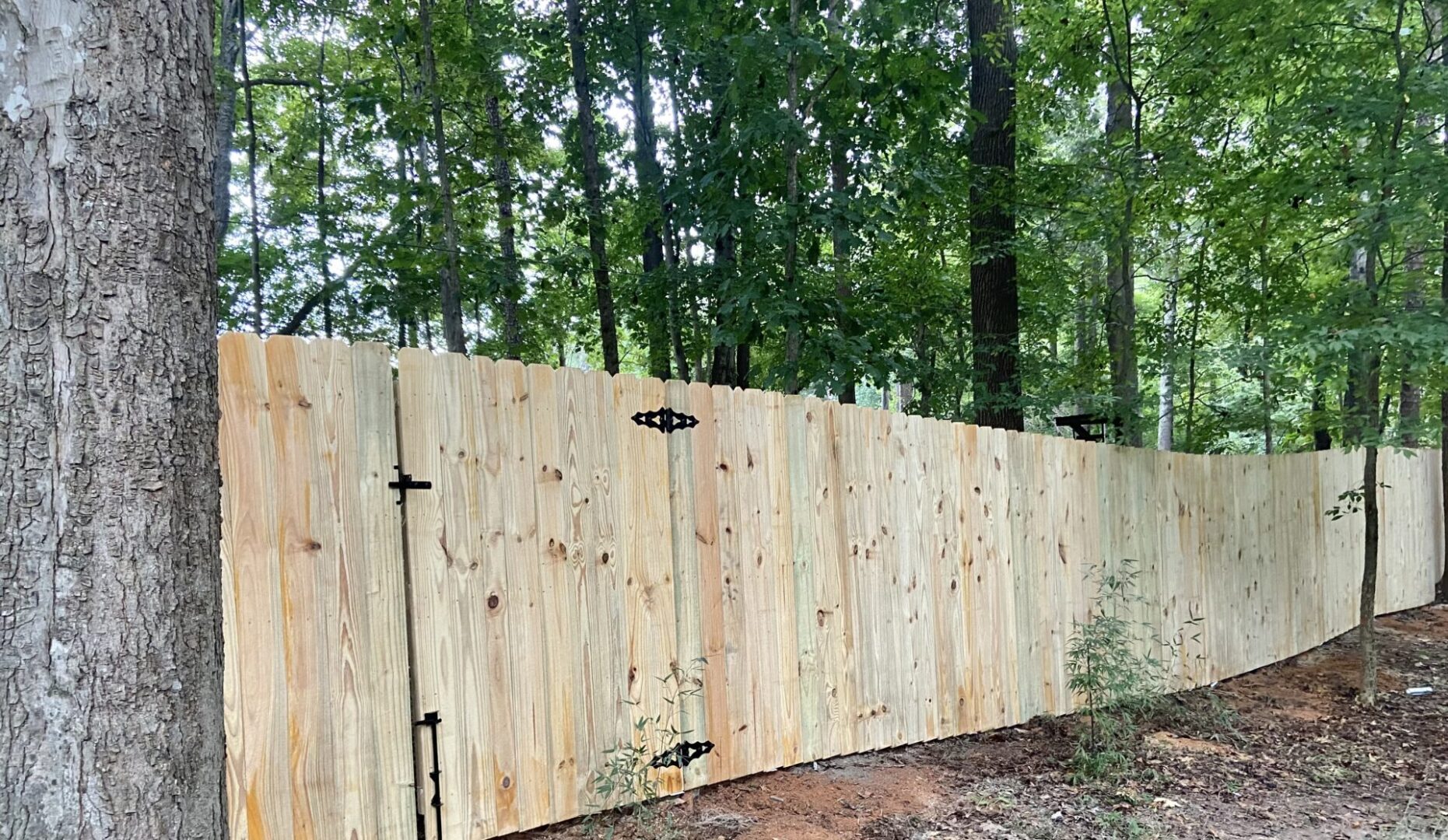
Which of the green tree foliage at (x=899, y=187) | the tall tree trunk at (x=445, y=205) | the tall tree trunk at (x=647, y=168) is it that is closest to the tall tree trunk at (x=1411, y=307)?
the green tree foliage at (x=899, y=187)

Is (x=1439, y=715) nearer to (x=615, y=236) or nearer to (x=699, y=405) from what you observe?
(x=699, y=405)

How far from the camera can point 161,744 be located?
141 cm

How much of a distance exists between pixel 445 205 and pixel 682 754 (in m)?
3.98

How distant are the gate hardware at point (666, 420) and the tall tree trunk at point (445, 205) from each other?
273 centimetres

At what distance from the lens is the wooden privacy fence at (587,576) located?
2.39 meters

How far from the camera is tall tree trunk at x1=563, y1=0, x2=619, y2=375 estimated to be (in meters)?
6.44

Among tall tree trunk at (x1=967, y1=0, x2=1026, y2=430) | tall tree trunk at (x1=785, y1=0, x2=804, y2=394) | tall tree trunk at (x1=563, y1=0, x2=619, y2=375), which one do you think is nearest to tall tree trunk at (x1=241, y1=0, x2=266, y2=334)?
tall tree trunk at (x1=563, y1=0, x2=619, y2=375)

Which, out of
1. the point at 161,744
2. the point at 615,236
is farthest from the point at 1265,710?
the point at 615,236

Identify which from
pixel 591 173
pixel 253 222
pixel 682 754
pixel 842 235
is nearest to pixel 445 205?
pixel 591 173

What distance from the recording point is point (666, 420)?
3.38 meters

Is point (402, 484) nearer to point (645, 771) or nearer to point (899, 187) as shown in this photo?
point (645, 771)

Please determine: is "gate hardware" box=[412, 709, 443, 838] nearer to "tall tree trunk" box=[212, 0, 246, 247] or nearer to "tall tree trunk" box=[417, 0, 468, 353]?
"tall tree trunk" box=[417, 0, 468, 353]

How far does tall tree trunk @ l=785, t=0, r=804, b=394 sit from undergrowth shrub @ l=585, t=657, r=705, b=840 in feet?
8.03

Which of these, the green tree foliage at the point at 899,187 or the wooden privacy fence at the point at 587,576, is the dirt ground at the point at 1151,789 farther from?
the green tree foliage at the point at 899,187
